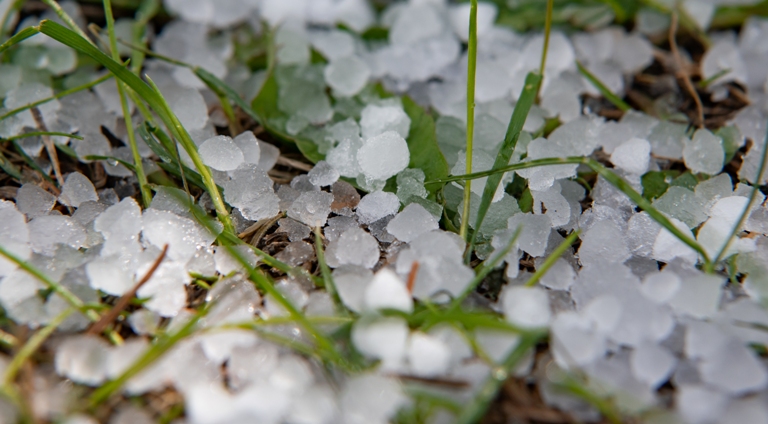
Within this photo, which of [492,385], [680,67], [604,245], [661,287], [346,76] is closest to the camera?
[492,385]

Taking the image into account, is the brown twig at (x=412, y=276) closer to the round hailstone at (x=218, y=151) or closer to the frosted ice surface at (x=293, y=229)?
the frosted ice surface at (x=293, y=229)

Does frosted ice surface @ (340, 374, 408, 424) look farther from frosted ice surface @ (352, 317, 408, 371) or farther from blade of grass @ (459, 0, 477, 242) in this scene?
blade of grass @ (459, 0, 477, 242)

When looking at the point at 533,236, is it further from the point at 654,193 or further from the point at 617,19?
the point at 617,19

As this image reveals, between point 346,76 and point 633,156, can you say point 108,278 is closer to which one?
point 346,76

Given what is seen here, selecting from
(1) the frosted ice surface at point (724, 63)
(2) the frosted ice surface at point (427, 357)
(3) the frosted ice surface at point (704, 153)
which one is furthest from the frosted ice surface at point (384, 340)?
(1) the frosted ice surface at point (724, 63)

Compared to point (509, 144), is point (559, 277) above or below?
below

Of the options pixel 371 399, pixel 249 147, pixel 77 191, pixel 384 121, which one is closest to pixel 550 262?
pixel 371 399

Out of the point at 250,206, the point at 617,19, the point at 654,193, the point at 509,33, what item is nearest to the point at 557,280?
the point at 654,193
